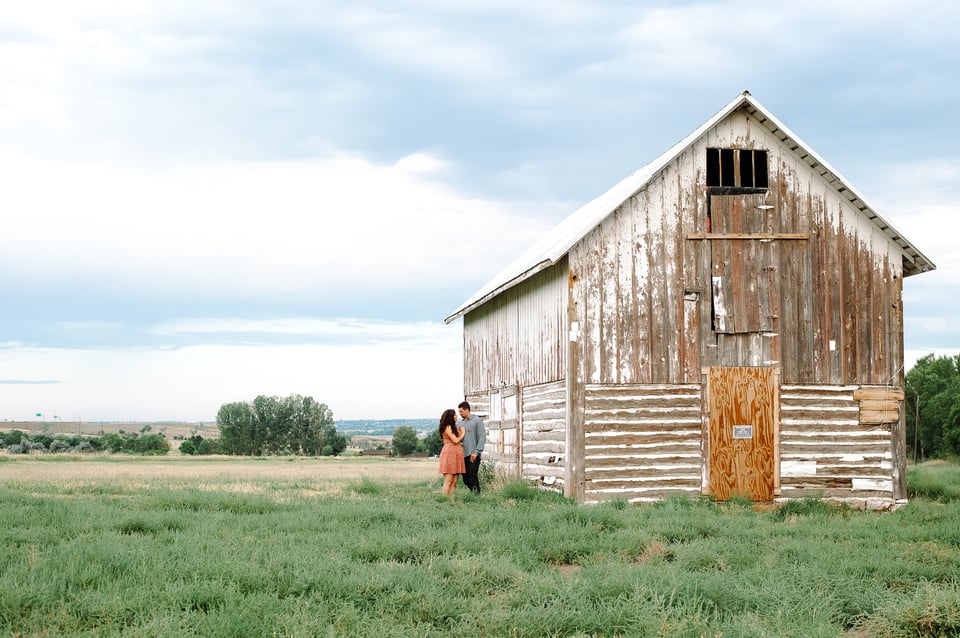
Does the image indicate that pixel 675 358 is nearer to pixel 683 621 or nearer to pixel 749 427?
pixel 749 427

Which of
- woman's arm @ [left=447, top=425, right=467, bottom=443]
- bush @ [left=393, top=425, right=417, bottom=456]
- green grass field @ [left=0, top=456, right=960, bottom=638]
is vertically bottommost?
bush @ [left=393, top=425, right=417, bottom=456]

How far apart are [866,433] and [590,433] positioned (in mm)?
6046

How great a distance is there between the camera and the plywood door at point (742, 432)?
19.0m

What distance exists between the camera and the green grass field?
7832 millimetres

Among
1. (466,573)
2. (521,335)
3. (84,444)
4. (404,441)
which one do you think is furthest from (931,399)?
(84,444)

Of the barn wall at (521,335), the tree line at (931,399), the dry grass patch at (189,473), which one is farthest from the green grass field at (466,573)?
the tree line at (931,399)

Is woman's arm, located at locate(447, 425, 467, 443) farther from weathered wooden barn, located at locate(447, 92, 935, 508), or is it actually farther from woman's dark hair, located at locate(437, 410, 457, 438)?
weathered wooden barn, located at locate(447, 92, 935, 508)

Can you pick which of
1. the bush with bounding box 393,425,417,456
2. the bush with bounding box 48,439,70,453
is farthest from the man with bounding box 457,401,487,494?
the bush with bounding box 393,425,417,456

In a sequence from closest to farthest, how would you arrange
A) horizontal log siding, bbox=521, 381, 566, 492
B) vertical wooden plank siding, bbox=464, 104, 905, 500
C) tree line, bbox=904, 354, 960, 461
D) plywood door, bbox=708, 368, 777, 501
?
1. vertical wooden plank siding, bbox=464, 104, 905, 500
2. plywood door, bbox=708, 368, 777, 501
3. horizontal log siding, bbox=521, 381, 566, 492
4. tree line, bbox=904, 354, 960, 461

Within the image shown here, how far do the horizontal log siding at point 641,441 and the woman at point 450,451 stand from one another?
283cm

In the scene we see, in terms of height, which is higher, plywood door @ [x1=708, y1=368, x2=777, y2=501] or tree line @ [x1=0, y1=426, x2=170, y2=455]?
plywood door @ [x1=708, y1=368, x2=777, y2=501]

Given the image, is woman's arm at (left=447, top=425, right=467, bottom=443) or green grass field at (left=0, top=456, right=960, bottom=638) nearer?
green grass field at (left=0, top=456, right=960, bottom=638)

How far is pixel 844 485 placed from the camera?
19703mm

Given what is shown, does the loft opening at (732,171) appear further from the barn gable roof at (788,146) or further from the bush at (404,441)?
the bush at (404,441)
